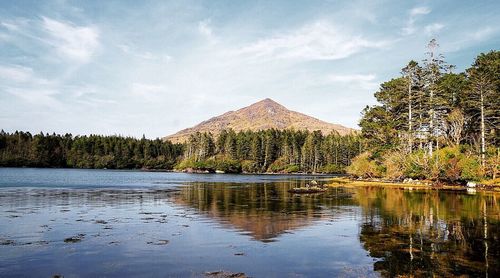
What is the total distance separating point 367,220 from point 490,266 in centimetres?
1486

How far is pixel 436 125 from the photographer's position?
290ft

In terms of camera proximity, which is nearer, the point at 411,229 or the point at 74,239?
the point at 74,239

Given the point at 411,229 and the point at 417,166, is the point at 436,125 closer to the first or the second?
the point at 417,166

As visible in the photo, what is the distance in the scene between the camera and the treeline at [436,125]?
75.4 m

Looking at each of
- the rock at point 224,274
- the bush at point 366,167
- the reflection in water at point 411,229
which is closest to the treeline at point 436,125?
the bush at point 366,167

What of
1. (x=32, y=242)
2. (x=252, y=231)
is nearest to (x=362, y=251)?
(x=252, y=231)

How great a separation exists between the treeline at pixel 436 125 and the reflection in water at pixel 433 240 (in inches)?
1552

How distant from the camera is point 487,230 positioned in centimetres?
2677

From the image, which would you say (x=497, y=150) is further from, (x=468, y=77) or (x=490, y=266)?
(x=490, y=266)

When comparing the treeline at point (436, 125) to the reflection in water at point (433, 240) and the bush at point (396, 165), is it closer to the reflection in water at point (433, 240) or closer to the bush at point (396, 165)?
the bush at point (396, 165)

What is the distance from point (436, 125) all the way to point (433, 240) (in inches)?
2868

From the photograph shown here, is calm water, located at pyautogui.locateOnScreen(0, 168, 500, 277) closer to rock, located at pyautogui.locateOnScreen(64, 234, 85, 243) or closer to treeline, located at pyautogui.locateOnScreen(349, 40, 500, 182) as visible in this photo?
rock, located at pyautogui.locateOnScreen(64, 234, 85, 243)

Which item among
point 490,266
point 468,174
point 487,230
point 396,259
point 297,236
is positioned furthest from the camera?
point 468,174

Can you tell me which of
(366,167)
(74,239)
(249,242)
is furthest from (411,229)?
(366,167)
